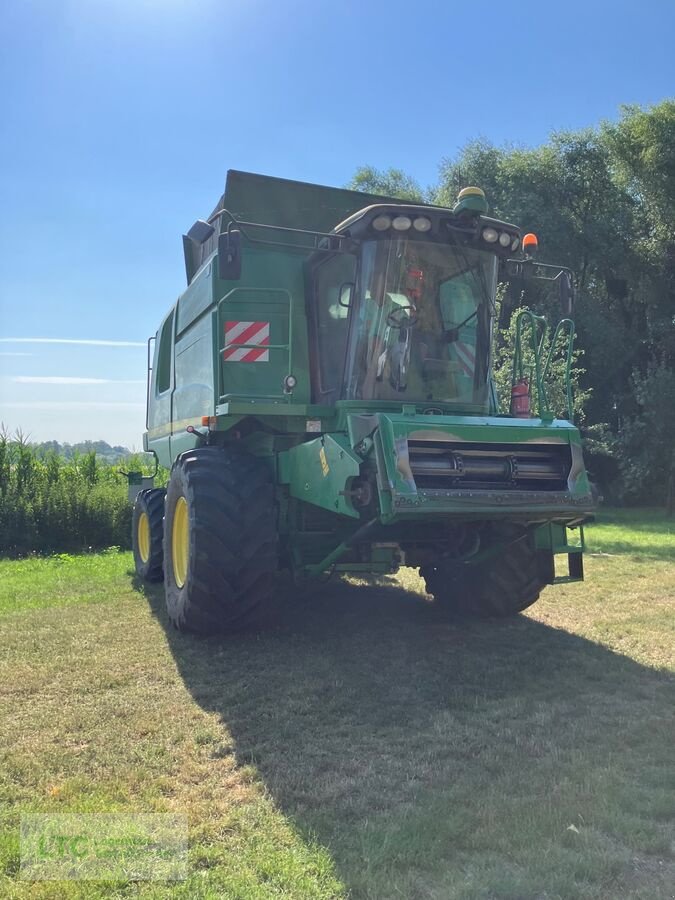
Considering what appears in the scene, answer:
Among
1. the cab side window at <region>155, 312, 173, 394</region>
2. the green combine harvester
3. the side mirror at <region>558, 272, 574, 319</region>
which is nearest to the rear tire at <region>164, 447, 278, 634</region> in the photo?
the green combine harvester

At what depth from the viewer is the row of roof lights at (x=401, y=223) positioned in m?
4.82

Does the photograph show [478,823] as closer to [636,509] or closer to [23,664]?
[23,664]

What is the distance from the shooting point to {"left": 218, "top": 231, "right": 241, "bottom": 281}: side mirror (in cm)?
476

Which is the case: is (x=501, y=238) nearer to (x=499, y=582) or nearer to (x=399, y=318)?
(x=399, y=318)

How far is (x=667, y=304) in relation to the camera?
70.3ft

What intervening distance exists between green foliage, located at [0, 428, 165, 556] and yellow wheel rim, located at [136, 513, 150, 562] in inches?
107

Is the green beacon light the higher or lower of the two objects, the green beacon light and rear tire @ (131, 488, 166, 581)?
the higher

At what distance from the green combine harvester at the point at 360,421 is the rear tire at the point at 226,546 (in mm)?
13

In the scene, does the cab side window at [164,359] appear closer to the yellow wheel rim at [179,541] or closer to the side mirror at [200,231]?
the yellow wheel rim at [179,541]

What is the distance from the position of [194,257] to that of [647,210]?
744 inches

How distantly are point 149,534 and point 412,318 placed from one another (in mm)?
4104

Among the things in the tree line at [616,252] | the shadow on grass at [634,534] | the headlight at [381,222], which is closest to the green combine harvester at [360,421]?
the headlight at [381,222]

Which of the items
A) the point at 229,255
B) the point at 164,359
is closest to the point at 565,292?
the point at 229,255

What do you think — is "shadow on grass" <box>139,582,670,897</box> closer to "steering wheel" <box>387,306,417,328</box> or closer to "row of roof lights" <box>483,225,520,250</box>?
"steering wheel" <box>387,306,417,328</box>
